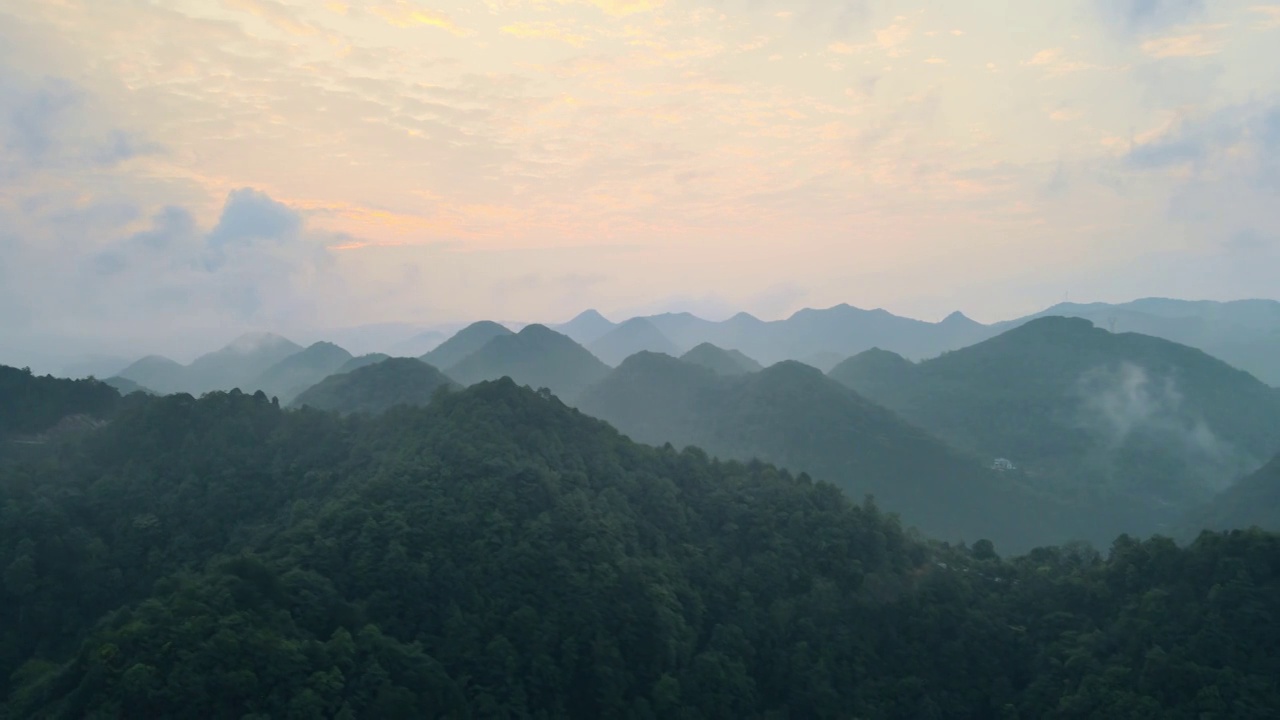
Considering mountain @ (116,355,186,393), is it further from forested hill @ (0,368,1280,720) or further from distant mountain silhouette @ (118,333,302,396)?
forested hill @ (0,368,1280,720)

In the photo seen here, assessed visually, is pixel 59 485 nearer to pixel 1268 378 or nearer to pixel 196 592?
pixel 196 592

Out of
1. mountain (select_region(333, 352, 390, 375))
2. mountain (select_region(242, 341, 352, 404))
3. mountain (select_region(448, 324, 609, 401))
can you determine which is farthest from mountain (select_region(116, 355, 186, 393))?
mountain (select_region(448, 324, 609, 401))

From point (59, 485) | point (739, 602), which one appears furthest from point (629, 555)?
point (59, 485)

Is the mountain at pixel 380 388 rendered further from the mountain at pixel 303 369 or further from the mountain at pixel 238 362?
the mountain at pixel 238 362

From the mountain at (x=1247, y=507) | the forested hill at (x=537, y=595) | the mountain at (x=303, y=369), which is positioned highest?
the mountain at (x=303, y=369)

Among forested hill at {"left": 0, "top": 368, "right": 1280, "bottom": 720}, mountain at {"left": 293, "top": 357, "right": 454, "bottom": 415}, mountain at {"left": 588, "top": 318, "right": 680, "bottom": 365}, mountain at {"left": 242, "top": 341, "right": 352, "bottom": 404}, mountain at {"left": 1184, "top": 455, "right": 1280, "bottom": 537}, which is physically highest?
mountain at {"left": 588, "top": 318, "right": 680, "bottom": 365}

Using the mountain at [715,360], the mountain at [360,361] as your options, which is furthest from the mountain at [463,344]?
the mountain at [715,360]
